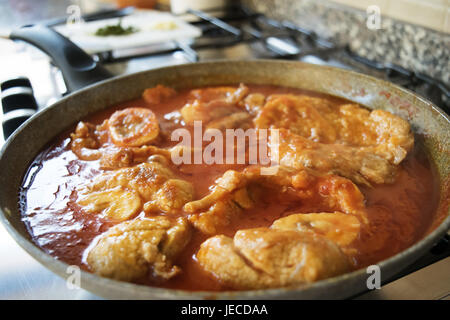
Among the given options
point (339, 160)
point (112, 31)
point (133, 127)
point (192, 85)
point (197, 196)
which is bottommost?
point (197, 196)

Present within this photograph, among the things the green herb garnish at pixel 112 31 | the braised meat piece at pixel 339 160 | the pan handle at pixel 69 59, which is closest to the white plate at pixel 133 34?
the green herb garnish at pixel 112 31

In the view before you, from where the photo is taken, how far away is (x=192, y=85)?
195 cm

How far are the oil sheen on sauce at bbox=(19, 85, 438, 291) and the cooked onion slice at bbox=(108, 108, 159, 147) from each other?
0.51 feet

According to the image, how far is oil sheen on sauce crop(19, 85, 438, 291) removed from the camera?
3.49 feet

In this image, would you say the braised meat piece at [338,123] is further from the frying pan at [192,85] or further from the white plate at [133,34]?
the white plate at [133,34]

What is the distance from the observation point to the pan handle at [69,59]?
1785 millimetres

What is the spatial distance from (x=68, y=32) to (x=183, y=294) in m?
2.25

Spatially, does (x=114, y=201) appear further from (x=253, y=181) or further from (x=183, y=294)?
(x=183, y=294)

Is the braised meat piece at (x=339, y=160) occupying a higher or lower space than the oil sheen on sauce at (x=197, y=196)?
higher

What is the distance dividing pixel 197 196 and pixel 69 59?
95 cm

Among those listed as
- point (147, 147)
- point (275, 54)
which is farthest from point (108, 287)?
point (275, 54)

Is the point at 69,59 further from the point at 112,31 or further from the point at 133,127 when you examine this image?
the point at 112,31

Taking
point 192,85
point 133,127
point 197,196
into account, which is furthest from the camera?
point 192,85

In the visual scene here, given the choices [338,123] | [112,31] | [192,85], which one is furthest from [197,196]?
[112,31]
